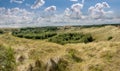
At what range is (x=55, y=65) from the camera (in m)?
32.1

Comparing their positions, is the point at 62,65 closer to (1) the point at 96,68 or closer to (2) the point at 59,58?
(2) the point at 59,58

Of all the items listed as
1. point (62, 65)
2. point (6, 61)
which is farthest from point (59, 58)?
point (6, 61)

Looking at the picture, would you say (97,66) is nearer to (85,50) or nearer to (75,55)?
(75,55)

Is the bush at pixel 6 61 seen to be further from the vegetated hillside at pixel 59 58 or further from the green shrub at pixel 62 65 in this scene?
the green shrub at pixel 62 65

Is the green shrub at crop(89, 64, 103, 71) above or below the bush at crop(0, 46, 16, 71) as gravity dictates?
below

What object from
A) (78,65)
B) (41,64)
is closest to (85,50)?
(78,65)

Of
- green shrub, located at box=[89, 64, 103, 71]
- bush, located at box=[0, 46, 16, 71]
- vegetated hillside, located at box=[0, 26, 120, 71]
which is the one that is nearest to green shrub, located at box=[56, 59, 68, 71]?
vegetated hillside, located at box=[0, 26, 120, 71]

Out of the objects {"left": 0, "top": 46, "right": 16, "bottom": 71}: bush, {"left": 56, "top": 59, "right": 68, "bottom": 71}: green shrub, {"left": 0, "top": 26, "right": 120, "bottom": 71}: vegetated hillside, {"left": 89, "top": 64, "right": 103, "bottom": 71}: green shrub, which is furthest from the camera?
{"left": 56, "top": 59, "right": 68, "bottom": 71}: green shrub

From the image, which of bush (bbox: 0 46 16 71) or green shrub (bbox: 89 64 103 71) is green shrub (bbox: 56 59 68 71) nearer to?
green shrub (bbox: 89 64 103 71)

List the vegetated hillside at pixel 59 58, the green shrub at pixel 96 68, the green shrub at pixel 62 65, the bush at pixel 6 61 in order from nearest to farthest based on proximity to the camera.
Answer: the bush at pixel 6 61
the green shrub at pixel 96 68
the vegetated hillside at pixel 59 58
the green shrub at pixel 62 65

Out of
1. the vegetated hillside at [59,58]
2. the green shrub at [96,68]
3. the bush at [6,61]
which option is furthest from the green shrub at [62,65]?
the bush at [6,61]

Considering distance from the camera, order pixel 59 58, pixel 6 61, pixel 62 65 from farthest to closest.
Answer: pixel 59 58 < pixel 62 65 < pixel 6 61

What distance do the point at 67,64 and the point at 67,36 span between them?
14237cm

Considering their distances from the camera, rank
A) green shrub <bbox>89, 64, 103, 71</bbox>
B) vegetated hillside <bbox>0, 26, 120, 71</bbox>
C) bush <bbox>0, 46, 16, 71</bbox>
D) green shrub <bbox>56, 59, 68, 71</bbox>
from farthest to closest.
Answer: green shrub <bbox>56, 59, 68, 71</bbox> → vegetated hillside <bbox>0, 26, 120, 71</bbox> → green shrub <bbox>89, 64, 103, 71</bbox> → bush <bbox>0, 46, 16, 71</bbox>
